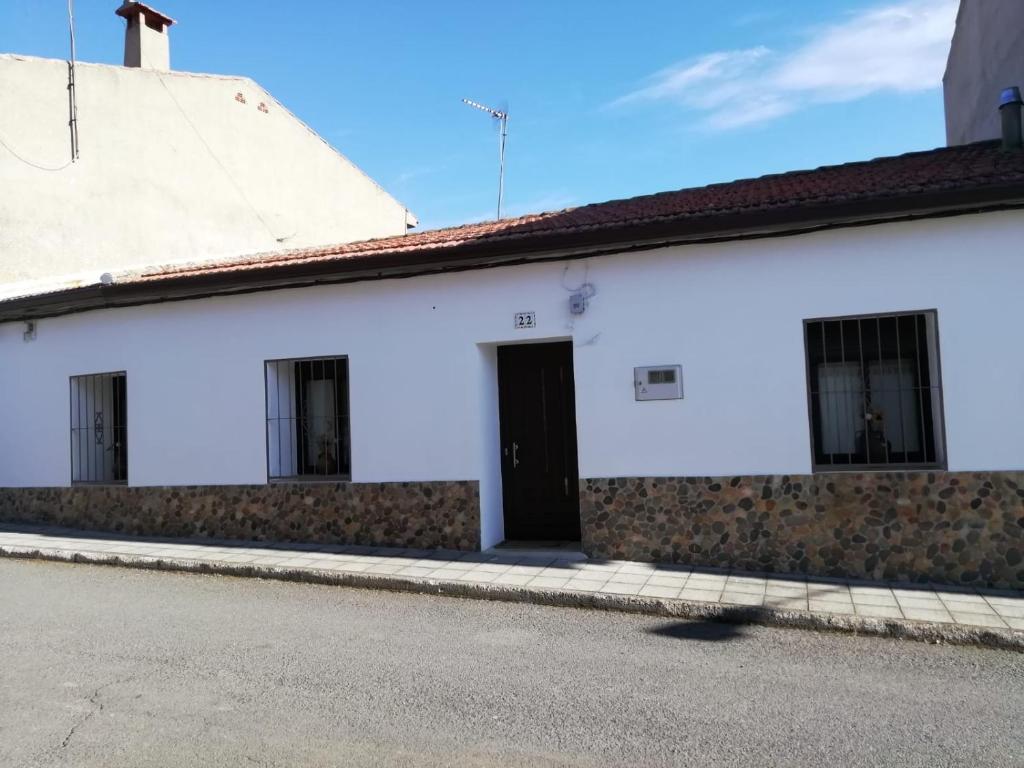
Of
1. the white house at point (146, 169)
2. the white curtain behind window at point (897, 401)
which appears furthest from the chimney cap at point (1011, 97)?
the white house at point (146, 169)

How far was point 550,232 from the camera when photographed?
7.16m

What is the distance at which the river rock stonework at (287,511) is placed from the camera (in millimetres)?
7715

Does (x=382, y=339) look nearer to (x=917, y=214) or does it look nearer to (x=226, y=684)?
(x=226, y=684)

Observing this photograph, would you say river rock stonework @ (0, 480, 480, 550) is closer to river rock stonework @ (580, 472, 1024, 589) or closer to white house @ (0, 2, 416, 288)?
river rock stonework @ (580, 472, 1024, 589)

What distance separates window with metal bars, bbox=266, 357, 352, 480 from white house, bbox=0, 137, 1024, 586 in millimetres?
28

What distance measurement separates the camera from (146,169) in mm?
13445

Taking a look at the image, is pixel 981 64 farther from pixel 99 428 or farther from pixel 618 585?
pixel 99 428

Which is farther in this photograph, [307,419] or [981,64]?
[981,64]

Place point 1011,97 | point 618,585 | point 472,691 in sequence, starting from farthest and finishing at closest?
1. point 1011,97
2. point 618,585
3. point 472,691

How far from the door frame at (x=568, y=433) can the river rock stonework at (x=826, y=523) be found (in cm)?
70

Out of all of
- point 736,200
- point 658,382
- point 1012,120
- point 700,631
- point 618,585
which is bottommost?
point 700,631

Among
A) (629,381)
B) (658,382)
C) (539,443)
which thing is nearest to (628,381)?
(629,381)

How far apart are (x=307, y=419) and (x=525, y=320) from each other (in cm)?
308

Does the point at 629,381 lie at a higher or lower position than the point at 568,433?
higher
